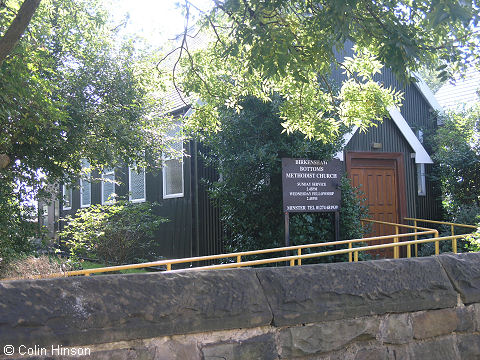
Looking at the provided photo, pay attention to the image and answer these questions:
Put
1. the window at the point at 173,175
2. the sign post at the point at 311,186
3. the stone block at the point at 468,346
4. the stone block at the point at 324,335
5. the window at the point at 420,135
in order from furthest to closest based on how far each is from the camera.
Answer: the window at the point at 420,135 < the window at the point at 173,175 < the sign post at the point at 311,186 < the stone block at the point at 468,346 < the stone block at the point at 324,335

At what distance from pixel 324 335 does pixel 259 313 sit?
439 mm

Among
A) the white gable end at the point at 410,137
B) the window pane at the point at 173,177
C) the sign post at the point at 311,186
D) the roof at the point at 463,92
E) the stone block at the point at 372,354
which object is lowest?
the stone block at the point at 372,354

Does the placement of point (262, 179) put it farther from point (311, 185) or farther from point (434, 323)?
point (434, 323)

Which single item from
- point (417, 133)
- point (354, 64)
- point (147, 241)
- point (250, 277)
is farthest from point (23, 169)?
point (417, 133)

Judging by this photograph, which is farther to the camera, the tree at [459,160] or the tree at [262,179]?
the tree at [459,160]

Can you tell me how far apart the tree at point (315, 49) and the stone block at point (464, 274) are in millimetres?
2302

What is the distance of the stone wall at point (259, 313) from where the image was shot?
85.8 inches

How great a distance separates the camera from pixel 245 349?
2613mm

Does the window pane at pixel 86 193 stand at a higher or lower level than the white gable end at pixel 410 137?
lower

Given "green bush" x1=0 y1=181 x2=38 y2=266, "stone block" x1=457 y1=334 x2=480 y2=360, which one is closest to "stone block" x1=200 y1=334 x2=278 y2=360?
"stone block" x1=457 y1=334 x2=480 y2=360

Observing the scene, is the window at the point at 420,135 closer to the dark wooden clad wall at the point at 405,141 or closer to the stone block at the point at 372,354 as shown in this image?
the dark wooden clad wall at the point at 405,141

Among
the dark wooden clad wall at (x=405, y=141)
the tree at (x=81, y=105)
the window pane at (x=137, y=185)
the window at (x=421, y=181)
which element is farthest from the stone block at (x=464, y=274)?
the window pane at (x=137, y=185)

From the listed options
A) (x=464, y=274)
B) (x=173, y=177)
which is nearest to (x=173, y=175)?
(x=173, y=177)

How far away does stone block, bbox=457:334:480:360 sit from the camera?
3.26 m
